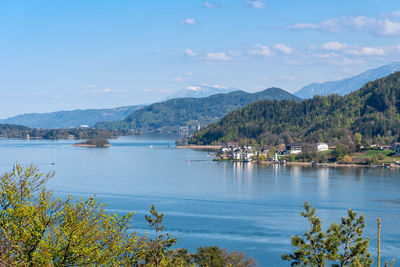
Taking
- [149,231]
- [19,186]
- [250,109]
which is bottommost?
[149,231]

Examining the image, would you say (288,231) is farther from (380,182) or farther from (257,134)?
(257,134)

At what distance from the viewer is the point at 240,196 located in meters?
22.2

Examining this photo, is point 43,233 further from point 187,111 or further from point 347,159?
point 187,111

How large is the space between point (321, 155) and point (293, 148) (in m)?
5.11

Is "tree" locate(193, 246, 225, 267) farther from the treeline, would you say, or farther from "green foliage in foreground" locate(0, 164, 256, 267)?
the treeline

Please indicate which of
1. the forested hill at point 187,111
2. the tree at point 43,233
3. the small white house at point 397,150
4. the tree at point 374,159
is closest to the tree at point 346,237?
the tree at point 43,233

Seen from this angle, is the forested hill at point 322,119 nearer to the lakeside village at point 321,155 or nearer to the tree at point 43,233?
the lakeside village at point 321,155

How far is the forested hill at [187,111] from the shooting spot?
135m

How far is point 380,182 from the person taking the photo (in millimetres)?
26094

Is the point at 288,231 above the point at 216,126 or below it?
below

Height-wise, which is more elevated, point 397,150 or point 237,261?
point 397,150

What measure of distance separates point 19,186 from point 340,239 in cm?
329

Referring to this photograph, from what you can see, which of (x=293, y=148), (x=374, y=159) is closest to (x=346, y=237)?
(x=374, y=159)

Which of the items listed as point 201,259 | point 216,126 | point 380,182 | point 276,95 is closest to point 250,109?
point 216,126
